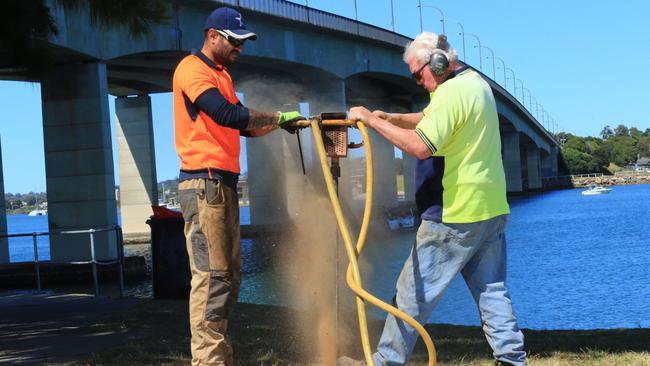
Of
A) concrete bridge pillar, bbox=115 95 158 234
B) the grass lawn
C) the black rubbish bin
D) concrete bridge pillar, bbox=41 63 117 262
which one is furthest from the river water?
concrete bridge pillar, bbox=115 95 158 234

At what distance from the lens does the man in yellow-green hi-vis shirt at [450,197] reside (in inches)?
197

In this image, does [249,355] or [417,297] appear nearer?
[417,297]

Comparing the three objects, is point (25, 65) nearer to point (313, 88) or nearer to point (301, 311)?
point (301, 311)

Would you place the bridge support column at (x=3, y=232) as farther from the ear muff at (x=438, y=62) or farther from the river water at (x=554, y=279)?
the ear muff at (x=438, y=62)

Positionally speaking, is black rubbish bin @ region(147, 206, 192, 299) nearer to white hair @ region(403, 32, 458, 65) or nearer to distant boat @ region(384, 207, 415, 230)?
white hair @ region(403, 32, 458, 65)

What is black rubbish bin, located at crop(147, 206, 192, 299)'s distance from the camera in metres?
12.1

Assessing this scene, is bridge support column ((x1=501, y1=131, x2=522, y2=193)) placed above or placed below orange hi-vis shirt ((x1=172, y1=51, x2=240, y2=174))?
above

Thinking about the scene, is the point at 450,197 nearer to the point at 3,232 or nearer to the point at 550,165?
the point at 3,232

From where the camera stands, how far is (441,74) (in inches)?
203

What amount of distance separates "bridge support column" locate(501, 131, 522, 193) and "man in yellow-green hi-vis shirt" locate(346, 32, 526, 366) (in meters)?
92.6

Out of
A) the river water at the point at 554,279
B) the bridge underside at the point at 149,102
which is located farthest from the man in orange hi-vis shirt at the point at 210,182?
the river water at the point at 554,279

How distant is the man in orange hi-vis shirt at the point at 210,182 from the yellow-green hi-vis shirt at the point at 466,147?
1150mm

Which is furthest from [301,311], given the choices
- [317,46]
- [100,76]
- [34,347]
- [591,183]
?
[591,183]

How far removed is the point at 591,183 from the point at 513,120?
258 feet
